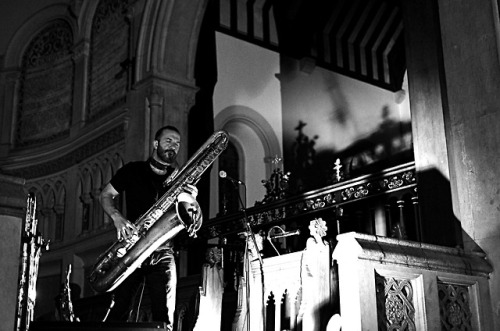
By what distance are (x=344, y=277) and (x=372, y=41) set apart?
12298 mm

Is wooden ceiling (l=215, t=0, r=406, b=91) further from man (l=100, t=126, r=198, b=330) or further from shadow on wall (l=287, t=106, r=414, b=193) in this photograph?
man (l=100, t=126, r=198, b=330)

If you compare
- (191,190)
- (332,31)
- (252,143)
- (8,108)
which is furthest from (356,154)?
(191,190)

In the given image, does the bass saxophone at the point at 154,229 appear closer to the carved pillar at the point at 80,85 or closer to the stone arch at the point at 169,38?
the stone arch at the point at 169,38

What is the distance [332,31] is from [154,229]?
10.3 metres

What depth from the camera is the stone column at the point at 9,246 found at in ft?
12.3

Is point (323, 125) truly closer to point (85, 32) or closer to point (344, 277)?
point (85, 32)

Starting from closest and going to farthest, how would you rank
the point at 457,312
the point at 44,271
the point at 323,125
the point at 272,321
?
the point at 457,312, the point at 272,321, the point at 44,271, the point at 323,125

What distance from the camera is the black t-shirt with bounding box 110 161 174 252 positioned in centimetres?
514

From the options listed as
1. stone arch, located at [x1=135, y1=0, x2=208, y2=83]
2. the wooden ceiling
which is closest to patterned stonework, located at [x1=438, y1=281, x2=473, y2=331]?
stone arch, located at [x1=135, y1=0, x2=208, y2=83]

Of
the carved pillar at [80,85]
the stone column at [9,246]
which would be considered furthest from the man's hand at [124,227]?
the carved pillar at [80,85]

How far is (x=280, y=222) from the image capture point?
8.38 meters

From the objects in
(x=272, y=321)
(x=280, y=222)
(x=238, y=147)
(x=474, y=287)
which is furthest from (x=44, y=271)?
(x=474, y=287)

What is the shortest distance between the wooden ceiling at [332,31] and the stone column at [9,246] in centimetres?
897

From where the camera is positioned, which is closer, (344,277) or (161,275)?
(344,277)
